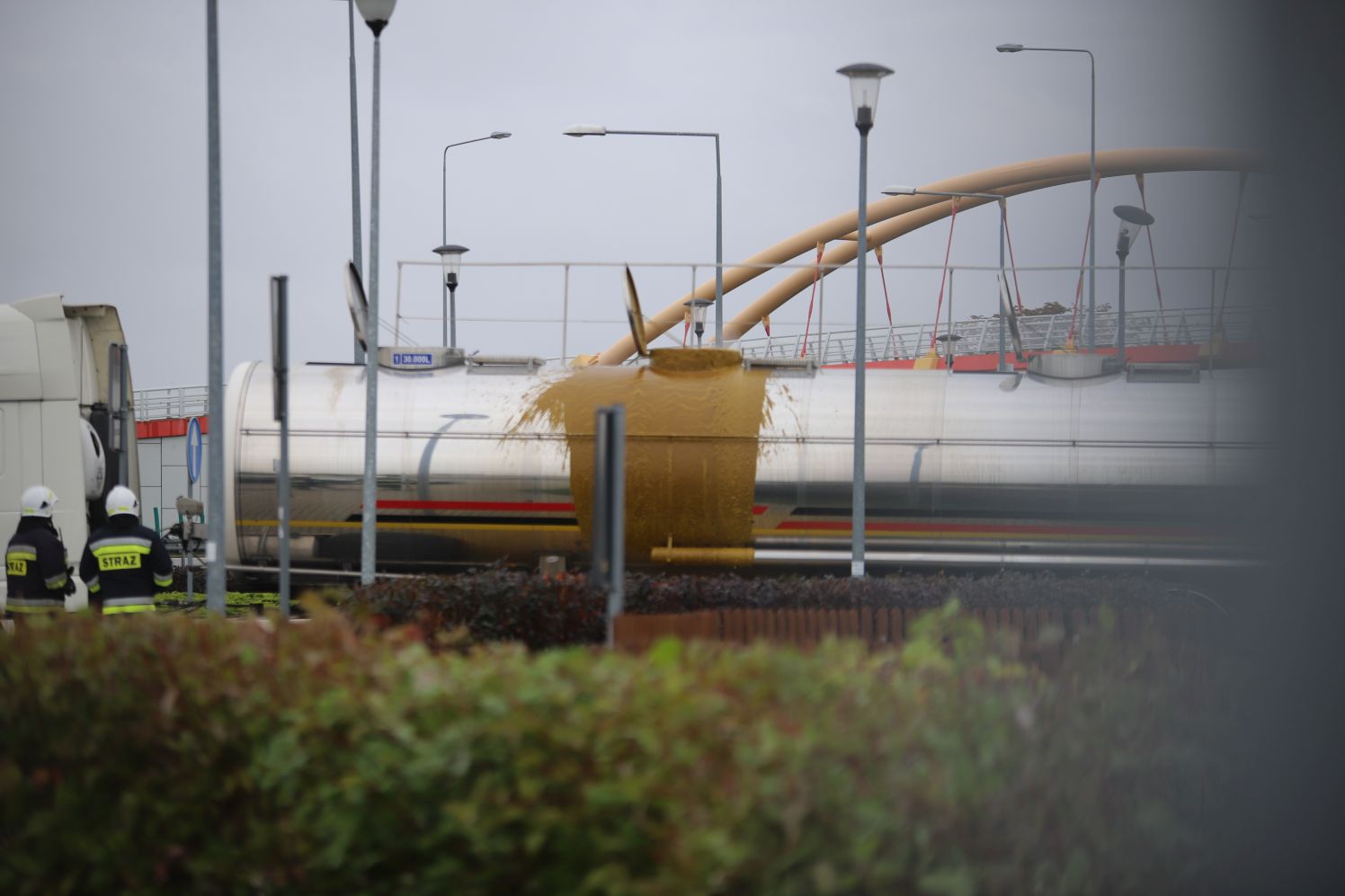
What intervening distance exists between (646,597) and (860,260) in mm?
6965

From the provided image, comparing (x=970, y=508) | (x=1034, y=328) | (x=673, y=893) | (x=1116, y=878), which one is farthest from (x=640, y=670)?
(x=1034, y=328)

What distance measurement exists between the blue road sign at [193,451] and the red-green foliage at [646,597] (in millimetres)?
10142

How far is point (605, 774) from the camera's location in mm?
3900

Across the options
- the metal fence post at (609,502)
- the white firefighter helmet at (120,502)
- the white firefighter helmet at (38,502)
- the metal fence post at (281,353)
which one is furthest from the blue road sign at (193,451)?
the metal fence post at (609,502)

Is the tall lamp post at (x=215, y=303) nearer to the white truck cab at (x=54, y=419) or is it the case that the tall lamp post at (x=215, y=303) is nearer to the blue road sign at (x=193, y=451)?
the white truck cab at (x=54, y=419)

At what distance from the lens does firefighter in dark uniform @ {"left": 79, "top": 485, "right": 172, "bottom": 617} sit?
1095 cm

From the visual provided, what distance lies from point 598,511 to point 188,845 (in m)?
2.53

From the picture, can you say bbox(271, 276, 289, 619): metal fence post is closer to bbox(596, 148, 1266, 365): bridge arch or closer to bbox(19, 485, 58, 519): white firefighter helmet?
bbox(19, 485, 58, 519): white firefighter helmet

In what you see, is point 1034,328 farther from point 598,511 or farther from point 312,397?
point 598,511

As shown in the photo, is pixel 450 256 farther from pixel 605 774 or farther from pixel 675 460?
pixel 605 774

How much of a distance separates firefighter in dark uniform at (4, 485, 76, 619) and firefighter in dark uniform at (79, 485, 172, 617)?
40 cm

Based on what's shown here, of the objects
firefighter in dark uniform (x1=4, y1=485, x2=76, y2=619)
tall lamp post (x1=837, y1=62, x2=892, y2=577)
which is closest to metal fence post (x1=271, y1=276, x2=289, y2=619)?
firefighter in dark uniform (x1=4, y1=485, x2=76, y2=619)

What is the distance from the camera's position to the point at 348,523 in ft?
48.9

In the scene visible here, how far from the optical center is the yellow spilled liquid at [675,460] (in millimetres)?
14094
